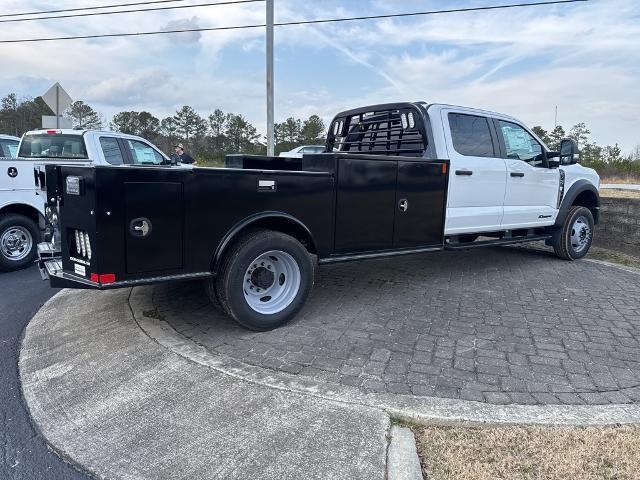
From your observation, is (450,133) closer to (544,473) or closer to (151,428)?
(544,473)

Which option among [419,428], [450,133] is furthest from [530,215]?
[419,428]

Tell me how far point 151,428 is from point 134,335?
59.0 inches

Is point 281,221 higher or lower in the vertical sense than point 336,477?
higher

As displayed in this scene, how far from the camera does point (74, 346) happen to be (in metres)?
4.11

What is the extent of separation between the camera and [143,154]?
8719 millimetres

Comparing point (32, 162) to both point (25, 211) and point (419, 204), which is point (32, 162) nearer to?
point (25, 211)

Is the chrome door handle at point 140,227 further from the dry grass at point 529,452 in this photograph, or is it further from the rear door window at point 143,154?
the rear door window at point 143,154

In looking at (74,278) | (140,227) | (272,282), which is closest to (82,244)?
(74,278)

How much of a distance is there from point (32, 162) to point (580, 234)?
28.1 ft

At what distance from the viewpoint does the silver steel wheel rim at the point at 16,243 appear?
695cm

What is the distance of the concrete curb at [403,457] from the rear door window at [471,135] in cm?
384

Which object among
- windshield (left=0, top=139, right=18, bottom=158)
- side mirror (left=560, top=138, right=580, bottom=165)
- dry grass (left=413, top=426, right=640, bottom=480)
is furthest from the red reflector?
side mirror (left=560, top=138, right=580, bottom=165)

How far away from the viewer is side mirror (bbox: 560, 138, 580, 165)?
6.98 metres

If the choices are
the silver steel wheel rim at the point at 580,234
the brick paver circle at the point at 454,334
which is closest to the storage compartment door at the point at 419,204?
the brick paver circle at the point at 454,334
